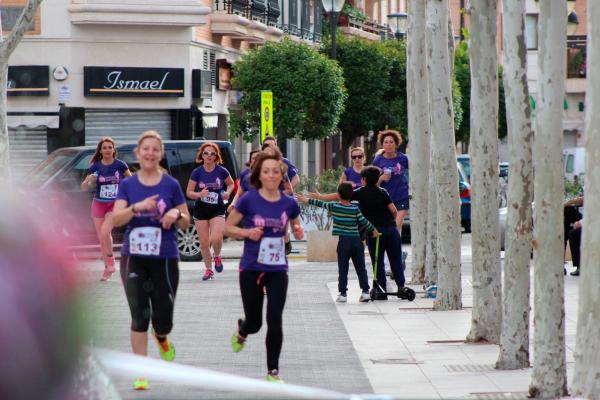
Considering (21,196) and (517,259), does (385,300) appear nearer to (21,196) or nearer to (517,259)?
(517,259)

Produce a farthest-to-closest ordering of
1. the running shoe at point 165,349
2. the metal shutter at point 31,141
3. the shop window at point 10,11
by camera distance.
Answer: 1. the metal shutter at point 31,141
2. the shop window at point 10,11
3. the running shoe at point 165,349

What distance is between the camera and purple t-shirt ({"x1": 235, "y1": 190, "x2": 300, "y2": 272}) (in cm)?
1018

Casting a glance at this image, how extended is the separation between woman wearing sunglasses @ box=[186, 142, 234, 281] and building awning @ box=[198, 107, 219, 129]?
56.9 ft

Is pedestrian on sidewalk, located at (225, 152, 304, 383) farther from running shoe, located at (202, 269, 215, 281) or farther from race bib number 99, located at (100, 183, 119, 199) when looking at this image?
running shoe, located at (202, 269, 215, 281)

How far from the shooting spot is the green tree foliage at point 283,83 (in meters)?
39.9

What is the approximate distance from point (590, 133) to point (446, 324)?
6.40 meters

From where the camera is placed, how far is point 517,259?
11.0 meters

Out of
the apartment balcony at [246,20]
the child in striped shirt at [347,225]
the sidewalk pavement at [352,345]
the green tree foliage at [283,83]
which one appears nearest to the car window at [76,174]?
the sidewalk pavement at [352,345]

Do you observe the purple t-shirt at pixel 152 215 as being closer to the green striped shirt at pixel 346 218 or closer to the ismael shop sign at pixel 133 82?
the green striped shirt at pixel 346 218

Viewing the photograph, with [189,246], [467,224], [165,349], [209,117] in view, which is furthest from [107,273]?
[209,117]

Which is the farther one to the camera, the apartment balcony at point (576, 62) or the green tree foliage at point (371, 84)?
the green tree foliage at point (371, 84)

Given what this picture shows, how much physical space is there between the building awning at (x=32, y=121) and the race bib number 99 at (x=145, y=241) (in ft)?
80.5

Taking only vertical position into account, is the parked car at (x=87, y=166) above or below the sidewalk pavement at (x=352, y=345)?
above

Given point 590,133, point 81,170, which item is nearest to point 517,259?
point 590,133
